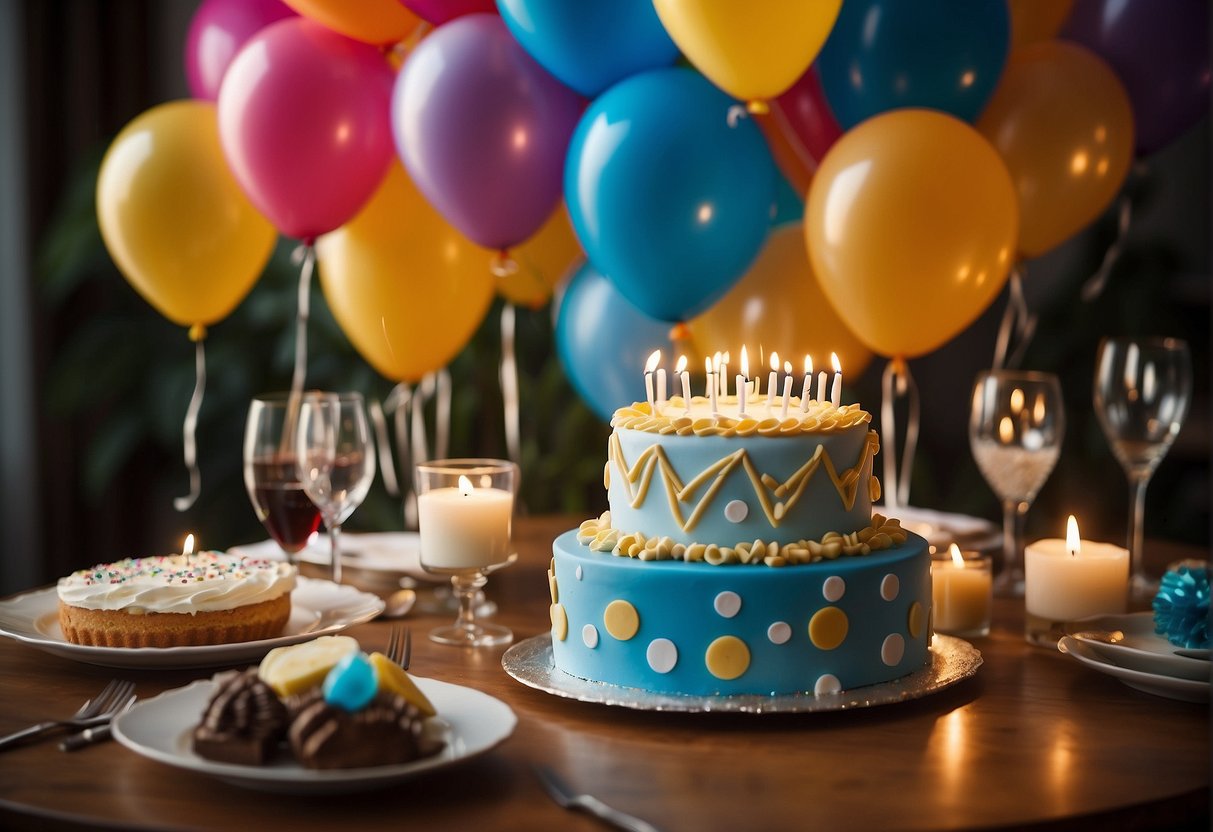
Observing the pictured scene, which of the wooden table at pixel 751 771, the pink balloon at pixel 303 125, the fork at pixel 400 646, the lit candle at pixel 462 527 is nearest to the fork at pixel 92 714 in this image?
the wooden table at pixel 751 771

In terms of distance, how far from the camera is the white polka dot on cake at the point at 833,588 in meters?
1.48

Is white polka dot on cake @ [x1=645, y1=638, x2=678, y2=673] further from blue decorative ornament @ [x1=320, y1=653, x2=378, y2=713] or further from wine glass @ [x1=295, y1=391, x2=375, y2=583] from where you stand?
wine glass @ [x1=295, y1=391, x2=375, y2=583]

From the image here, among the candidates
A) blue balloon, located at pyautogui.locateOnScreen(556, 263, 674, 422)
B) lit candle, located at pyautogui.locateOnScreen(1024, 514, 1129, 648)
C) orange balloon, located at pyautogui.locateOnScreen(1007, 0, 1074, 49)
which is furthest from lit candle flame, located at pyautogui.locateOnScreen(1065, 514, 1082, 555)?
orange balloon, located at pyautogui.locateOnScreen(1007, 0, 1074, 49)

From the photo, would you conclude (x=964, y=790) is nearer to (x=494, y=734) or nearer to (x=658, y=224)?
(x=494, y=734)

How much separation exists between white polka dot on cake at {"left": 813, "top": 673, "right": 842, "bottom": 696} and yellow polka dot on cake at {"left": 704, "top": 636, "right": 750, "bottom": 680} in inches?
3.2

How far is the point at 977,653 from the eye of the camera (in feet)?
5.46

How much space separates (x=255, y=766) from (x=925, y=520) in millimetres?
1563

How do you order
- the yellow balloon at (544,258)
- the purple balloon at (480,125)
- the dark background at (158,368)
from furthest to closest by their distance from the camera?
the dark background at (158,368)
the yellow balloon at (544,258)
the purple balloon at (480,125)

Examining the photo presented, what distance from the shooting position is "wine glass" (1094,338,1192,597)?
2.15 metres

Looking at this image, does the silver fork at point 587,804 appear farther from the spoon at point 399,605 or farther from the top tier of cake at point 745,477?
the spoon at point 399,605

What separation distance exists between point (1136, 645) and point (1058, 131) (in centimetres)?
98

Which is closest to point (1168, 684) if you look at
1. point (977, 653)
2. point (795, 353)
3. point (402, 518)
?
point (977, 653)

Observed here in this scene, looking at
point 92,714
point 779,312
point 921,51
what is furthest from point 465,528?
point 921,51

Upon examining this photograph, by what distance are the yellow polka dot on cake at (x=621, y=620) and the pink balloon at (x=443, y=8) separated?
1.16m
